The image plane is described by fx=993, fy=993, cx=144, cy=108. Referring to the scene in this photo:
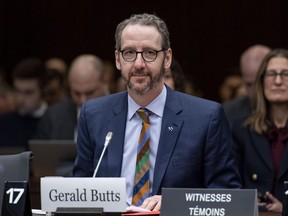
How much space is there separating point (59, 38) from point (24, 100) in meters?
3.10

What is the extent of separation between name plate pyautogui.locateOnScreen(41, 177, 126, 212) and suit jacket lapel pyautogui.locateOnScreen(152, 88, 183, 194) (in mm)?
786

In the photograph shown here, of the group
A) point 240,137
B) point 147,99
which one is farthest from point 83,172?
point 240,137

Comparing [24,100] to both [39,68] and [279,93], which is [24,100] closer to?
[39,68]

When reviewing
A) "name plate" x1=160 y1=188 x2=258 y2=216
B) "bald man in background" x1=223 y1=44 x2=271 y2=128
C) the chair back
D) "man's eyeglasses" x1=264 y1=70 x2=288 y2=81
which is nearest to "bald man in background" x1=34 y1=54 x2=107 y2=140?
"bald man in background" x1=223 y1=44 x2=271 y2=128

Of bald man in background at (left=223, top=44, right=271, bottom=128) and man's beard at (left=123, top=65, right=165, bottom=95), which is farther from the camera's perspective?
bald man in background at (left=223, top=44, right=271, bottom=128)

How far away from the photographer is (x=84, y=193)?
14.1 feet

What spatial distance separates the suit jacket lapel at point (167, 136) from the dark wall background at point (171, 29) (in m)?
6.37

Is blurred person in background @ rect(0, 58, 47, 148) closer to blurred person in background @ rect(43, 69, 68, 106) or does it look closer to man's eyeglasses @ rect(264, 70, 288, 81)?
blurred person in background @ rect(43, 69, 68, 106)

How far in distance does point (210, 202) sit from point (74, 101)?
4.34 m

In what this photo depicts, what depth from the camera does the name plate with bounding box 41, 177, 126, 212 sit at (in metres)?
4.25

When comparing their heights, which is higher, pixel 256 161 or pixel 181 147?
pixel 181 147

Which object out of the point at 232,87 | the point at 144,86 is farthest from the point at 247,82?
the point at 144,86

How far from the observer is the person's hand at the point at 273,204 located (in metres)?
6.02

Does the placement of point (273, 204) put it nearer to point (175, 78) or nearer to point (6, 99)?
point (175, 78)
